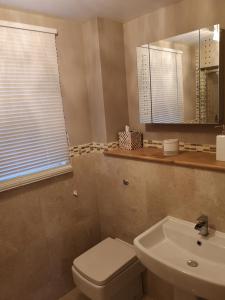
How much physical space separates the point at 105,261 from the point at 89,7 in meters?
1.80

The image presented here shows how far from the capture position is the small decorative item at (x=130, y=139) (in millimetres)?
2041

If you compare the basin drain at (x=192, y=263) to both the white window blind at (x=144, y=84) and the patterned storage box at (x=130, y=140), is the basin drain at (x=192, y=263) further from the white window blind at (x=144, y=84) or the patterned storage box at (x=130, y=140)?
the white window blind at (x=144, y=84)

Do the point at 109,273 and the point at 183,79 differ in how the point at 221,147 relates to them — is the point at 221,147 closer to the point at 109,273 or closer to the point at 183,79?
the point at 183,79

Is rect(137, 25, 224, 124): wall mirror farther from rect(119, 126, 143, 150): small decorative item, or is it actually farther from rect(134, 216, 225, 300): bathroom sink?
rect(134, 216, 225, 300): bathroom sink

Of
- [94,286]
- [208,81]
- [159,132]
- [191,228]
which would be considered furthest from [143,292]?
[208,81]

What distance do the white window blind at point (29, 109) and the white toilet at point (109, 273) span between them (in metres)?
0.70

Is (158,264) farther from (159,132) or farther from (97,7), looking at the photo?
(97,7)

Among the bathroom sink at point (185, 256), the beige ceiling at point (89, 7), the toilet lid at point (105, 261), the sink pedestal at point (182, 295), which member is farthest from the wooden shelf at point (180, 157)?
the beige ceiling at point (89, 7)

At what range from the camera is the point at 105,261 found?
181cm

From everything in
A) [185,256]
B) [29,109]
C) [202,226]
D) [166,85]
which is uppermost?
[166,85]

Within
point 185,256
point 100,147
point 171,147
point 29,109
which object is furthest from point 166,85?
point 185,256

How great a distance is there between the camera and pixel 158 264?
4.23 feet

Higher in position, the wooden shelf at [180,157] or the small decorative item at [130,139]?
the small decorative item at [130,139]

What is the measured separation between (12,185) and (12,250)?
0.47 metres
